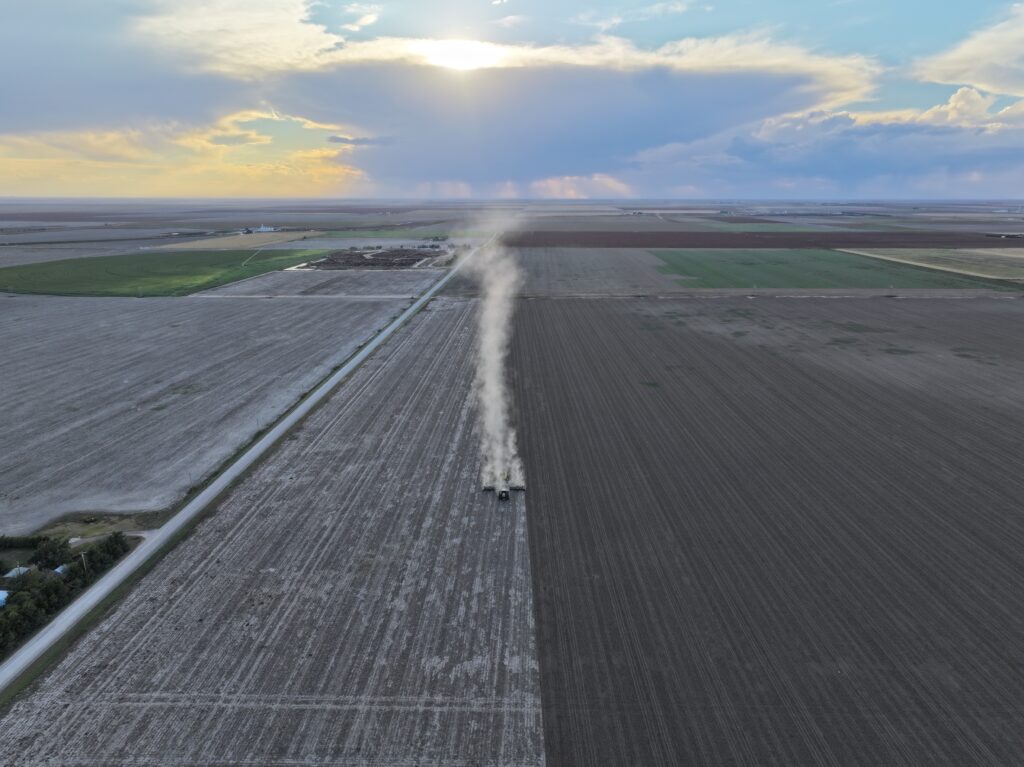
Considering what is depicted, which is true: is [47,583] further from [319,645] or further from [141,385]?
[141,385]

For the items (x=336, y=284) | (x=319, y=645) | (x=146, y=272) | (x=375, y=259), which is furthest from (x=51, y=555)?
(x=375, y=259)

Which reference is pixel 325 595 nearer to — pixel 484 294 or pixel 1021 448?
pixel 1021 448

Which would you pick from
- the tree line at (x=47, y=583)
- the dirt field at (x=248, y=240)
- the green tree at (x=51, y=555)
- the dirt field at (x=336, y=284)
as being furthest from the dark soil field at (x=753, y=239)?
the green tree at (x=51, y=555)

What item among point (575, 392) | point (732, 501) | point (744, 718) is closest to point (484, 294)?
point (575, 392)

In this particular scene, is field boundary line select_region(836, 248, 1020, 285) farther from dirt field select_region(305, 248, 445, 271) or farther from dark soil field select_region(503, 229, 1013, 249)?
dirt field select_region(305, 248, 445, 271)

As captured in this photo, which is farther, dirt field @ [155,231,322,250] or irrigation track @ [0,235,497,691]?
dirt field @ [155,231,322,250]

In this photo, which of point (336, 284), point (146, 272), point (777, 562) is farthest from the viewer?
point (146, 272)

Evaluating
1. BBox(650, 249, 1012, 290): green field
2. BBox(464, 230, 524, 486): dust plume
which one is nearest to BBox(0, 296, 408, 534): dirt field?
BBox(464, 230, 524, 486): dust plume
